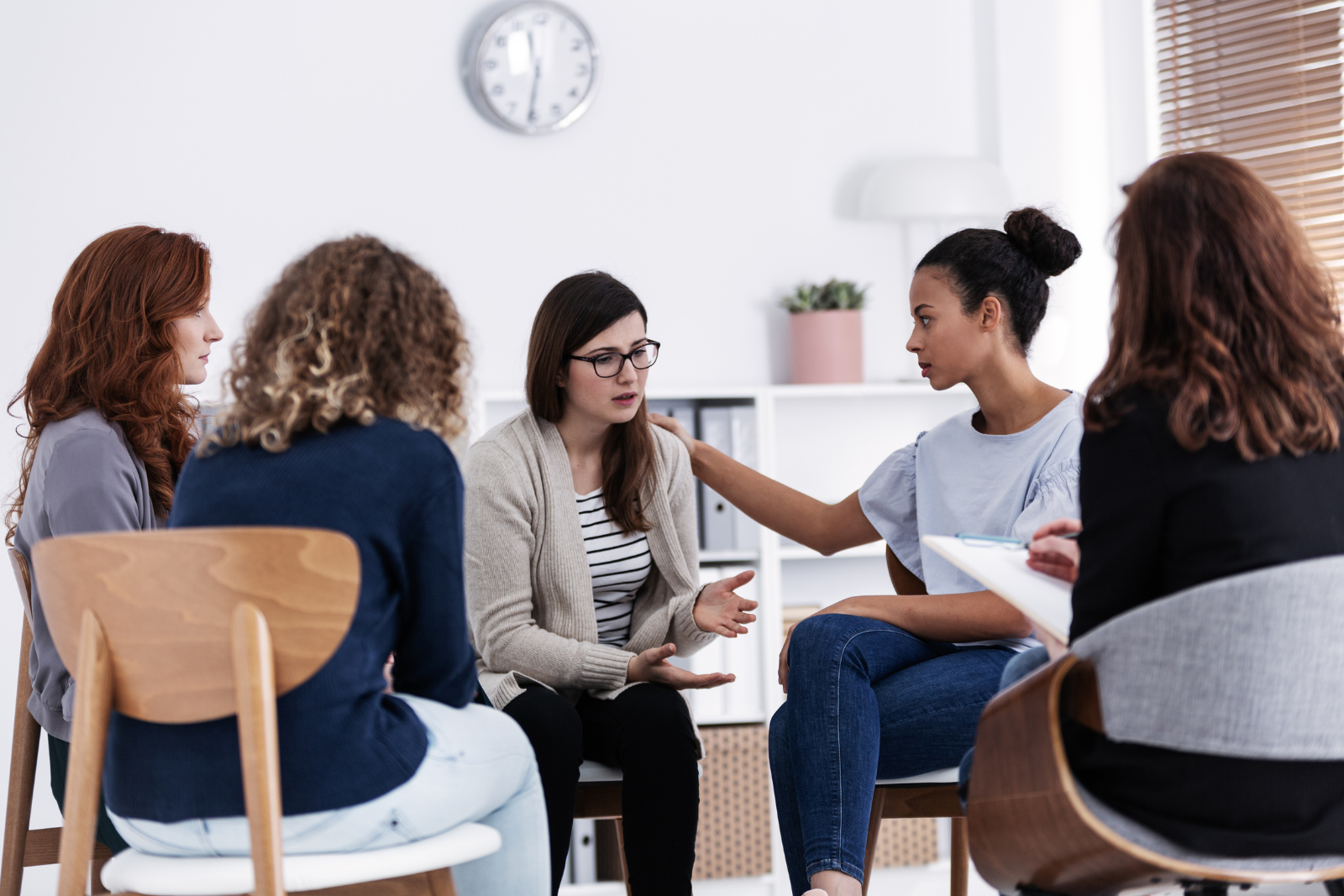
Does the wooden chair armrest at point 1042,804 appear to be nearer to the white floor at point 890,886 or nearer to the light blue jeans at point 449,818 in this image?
the light blue jeans at point 449,818

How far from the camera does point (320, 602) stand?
3.59 ft

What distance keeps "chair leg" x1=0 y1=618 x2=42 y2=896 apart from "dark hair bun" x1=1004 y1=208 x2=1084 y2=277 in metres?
1.74

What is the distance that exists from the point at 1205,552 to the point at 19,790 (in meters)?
1.76

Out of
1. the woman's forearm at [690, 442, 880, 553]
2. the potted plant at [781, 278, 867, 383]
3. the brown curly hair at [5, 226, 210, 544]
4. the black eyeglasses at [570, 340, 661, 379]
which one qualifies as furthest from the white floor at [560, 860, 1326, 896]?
the brown curly hair at [5, 226, 210, 544]

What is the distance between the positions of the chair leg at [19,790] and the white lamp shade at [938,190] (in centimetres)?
229

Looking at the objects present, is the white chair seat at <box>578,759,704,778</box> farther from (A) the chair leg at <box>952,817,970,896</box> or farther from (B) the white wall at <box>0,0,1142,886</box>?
(B) the white wall at <box>0,0,1142,886</box>

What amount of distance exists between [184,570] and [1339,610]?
1.07 m

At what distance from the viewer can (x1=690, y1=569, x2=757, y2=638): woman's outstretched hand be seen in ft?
6.04

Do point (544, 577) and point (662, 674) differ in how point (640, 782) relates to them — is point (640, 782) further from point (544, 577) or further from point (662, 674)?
point (544, 577)

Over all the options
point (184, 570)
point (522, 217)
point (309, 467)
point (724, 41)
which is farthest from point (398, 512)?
point (724, 41)

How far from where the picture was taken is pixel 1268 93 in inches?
119

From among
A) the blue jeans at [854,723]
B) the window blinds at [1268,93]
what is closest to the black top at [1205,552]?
the blue jeans at [854,723]

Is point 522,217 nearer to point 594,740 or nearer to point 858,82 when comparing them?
point 858,82

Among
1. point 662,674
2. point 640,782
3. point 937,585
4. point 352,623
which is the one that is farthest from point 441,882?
point 937,585
